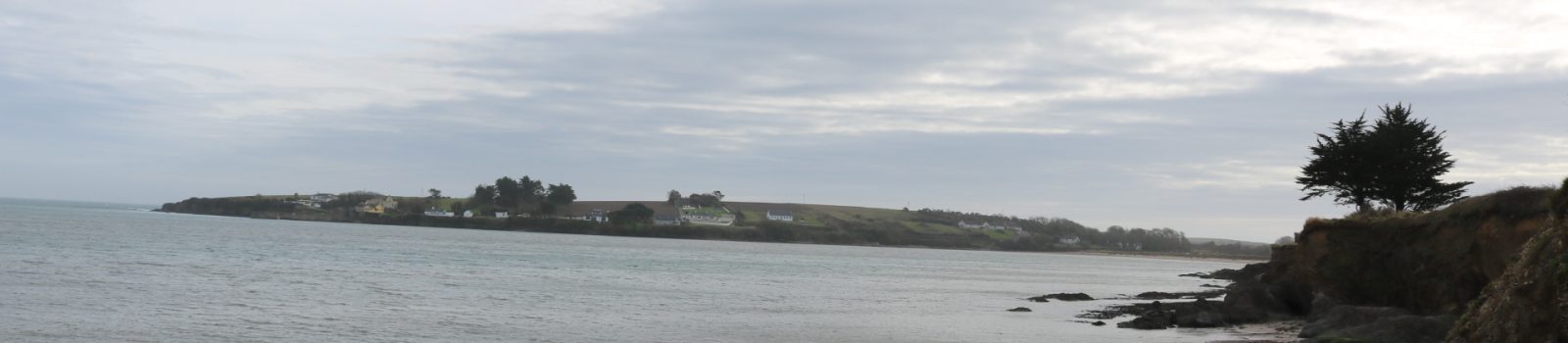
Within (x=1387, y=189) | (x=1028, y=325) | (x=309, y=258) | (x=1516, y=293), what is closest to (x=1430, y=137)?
(x=1387, y=189)

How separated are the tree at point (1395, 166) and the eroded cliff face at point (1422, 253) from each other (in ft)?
26.5

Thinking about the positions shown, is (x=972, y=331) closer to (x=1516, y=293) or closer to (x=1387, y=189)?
(x=1516, y=293)

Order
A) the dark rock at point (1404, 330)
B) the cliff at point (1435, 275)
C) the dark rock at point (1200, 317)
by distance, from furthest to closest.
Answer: the dark rock at point (1200, 317), the dark rock at point (1404, 330), the cliff at point (1435, 275)

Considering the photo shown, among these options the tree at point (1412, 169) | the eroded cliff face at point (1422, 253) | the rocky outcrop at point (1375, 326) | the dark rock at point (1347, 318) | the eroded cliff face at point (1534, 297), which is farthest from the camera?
the tree at point (1412, 169)

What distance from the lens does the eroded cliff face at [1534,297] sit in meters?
16.2

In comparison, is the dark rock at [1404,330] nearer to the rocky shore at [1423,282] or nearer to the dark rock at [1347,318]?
the rocky shore at [1423,282]

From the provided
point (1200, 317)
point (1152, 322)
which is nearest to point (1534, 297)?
point (1152, 322)

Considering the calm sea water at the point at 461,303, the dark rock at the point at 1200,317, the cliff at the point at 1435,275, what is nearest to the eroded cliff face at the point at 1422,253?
the cliff at the point at 1435,275

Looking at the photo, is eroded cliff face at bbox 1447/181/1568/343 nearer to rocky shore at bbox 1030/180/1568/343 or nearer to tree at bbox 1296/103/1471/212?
rocky shore at bbox 1030/180/1568/343

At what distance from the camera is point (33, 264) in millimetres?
47938

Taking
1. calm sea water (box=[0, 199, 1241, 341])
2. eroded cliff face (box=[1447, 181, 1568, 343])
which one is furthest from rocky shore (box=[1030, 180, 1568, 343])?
calm sea water (box=[0, 199, 1241, 341])

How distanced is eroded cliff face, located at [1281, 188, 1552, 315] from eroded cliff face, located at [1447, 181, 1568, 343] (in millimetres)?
5348

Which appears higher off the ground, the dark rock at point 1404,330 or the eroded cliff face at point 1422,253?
the eroded cliff face at point 1422,253

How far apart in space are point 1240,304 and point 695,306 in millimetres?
17644
